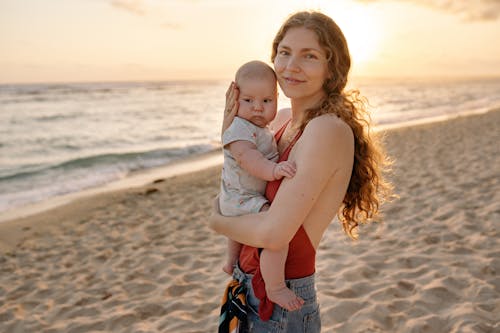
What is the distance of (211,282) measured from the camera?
15.3ft

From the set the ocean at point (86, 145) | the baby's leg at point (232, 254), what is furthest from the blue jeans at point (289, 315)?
the ocean at point (86, 145)

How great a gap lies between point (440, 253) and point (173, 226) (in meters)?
3.67

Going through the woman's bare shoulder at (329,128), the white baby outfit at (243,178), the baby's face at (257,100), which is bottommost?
the white baby outfit at (243,178)

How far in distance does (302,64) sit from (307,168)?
0.46 meters

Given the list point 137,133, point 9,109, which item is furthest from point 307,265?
point 9,109

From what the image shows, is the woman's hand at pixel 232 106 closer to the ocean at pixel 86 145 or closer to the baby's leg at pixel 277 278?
the baby's leg at pixel 277 278

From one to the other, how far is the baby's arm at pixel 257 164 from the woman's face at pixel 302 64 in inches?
11.4

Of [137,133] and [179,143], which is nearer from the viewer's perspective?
[179,143]

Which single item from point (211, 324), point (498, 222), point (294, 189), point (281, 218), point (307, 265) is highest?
point (294, 189)

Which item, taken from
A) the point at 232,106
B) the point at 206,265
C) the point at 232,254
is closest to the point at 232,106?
the point at 232,106

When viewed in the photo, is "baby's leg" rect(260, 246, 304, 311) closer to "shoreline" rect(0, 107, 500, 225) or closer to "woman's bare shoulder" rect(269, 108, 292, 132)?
"woman's bare shoulder" rect(269, 108, 292, 132)

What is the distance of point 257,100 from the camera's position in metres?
2.01

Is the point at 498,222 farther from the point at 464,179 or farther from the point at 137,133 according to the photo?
the point at 137,133

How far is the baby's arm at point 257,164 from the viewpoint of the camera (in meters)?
1.69
